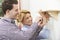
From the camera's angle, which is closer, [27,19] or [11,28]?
[11,28]

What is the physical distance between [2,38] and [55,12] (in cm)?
66

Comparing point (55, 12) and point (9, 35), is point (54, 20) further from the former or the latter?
point (9, 35)

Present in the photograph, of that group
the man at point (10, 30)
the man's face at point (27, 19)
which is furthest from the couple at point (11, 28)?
the man's face at point (27, 19)

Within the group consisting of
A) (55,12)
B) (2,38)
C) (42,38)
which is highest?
(55,12)

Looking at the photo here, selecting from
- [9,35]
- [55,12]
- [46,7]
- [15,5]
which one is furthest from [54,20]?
[9,35]

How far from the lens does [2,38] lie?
1496mm

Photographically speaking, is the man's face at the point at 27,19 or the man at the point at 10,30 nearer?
the man at the point at 10,30

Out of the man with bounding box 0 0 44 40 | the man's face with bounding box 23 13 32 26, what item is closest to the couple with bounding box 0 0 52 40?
the man with bounding box 0 0 44 40

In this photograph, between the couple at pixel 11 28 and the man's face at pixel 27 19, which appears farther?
the man's face at pixel 27 19

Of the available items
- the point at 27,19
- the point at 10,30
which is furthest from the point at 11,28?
the point at 27,19

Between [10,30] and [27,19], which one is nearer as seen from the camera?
[10,30]

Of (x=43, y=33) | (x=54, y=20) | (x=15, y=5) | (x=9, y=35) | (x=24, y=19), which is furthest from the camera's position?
(x=24, y=19)

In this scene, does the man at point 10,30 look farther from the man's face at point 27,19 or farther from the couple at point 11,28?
the man's face at point 27,19

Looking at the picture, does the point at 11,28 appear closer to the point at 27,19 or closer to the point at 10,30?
the point at 10,30
